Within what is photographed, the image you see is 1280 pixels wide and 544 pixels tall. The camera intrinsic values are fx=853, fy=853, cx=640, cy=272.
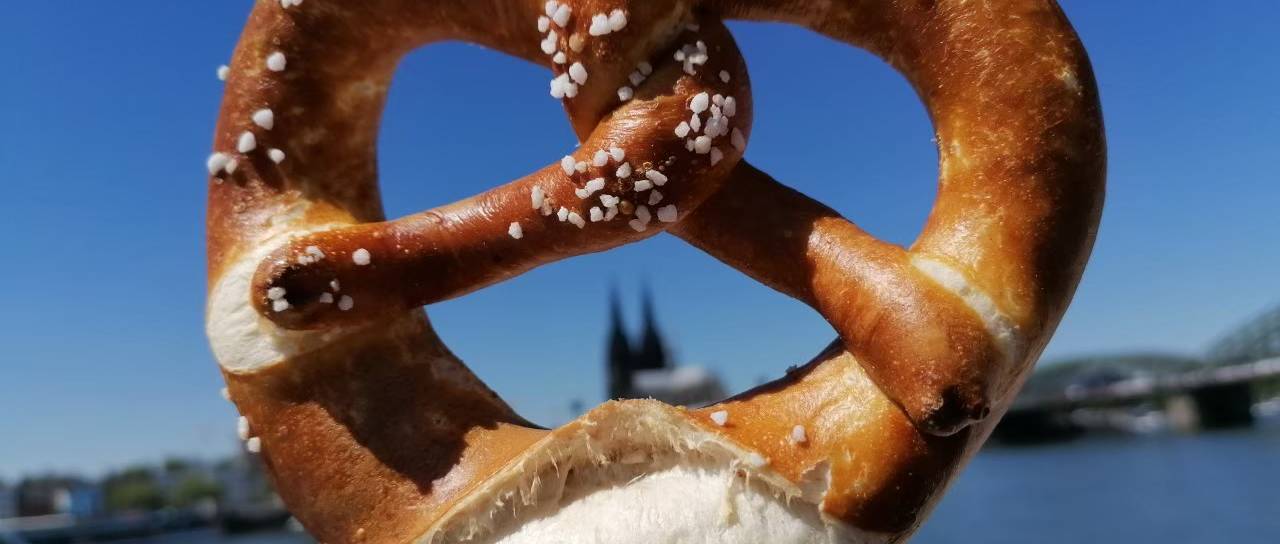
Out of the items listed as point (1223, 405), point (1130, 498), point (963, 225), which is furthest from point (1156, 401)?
point (963, 225)

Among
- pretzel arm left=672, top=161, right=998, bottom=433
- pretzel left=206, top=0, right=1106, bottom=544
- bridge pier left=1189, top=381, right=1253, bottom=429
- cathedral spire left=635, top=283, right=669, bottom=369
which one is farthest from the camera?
cathedral spire left=635, top=283, right=669, bottom=369

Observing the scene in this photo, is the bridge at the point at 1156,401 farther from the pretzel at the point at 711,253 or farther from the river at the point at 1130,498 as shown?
the pretzel at the point at 711,253

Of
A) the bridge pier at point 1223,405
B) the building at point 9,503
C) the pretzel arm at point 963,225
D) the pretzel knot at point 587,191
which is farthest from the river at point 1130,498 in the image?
the building at point 9,503

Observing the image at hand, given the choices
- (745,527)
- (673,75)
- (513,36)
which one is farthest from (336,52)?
(745,527)

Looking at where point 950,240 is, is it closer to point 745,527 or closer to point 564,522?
point 745,527

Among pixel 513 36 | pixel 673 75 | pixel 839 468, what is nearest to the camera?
pixel 839 468

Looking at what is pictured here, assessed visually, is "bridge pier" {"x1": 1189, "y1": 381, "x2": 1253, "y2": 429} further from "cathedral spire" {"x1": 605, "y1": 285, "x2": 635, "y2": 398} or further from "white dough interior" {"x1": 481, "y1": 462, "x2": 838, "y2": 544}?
"white dough interior" {"x1": 481, "y1": 462, "x2": 838, "y2": 544}

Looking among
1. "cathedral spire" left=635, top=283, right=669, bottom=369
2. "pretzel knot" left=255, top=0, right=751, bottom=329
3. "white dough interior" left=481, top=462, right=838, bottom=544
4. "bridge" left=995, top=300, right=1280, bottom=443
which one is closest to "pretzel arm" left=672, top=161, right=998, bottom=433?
"pretzel knot" left=255, top=0, right=751, bottom=329
